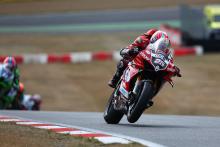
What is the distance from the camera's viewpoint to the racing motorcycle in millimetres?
9930

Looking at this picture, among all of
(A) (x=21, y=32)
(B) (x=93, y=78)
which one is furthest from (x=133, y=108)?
(A) (x=21, y=32)

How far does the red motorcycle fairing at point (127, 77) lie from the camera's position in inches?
408

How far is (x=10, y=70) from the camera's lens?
58.8ft

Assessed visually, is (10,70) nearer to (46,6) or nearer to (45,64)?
(45,64)

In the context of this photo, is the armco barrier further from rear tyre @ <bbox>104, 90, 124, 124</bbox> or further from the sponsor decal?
the sponsor decal

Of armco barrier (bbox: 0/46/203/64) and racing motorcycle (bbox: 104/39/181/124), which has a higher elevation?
racing motorcycle (bbox: 104/39/181/124)

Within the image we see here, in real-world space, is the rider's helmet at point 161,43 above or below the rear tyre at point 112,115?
above

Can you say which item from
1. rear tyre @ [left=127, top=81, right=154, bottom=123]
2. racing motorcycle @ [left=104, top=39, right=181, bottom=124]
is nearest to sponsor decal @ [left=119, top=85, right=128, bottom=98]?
racing motorcycle @ [left=104, top=39, right=181, bottom=124]

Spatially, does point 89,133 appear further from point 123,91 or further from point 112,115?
point 112,115

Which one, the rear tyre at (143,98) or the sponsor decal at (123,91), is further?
the sponsor decal at (123,91)

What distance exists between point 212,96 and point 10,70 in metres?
6.32

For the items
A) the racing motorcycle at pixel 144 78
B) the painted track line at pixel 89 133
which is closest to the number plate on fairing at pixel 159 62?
the racing motorcycle at pixel 144 78

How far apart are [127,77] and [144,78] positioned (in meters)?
0.49

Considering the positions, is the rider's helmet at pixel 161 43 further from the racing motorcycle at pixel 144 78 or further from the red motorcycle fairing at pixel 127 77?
the red motorcycle fairing at pixel 127 77
